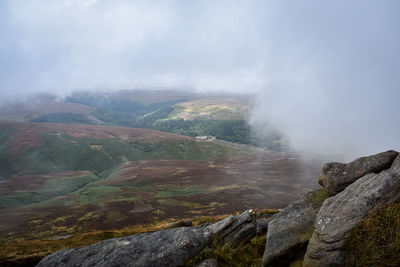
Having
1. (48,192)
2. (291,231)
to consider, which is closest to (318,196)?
(291,231)

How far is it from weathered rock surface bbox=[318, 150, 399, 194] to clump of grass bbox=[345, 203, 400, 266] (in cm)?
577

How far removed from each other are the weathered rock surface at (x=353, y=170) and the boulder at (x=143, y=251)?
8429mm

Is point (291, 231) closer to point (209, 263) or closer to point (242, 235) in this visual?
point (242, 235)

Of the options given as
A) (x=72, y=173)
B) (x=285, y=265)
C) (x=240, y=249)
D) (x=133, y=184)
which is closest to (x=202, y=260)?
(x=240, y=249)

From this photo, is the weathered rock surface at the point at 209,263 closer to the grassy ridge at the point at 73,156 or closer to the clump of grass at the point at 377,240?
the clump of grass at the point at 377,240

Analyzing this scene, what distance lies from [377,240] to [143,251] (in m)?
9.50

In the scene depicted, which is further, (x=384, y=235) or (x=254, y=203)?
(x=254, y=203)

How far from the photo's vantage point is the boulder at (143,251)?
34.3ft

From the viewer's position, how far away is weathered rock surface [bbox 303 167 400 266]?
8.81 meters

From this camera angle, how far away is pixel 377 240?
7.72m

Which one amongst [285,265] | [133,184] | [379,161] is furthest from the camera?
[133,184]

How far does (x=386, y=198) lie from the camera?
Result: 906 cm

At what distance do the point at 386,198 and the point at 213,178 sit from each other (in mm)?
113785

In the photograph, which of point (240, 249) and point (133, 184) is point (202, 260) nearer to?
point (240, 249)
